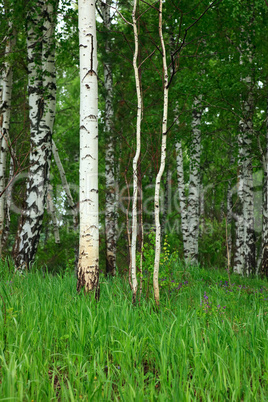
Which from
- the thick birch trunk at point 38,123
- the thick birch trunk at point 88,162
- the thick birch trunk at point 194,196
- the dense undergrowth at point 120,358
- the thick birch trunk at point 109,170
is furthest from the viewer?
the thick birch trunk at point 194,196

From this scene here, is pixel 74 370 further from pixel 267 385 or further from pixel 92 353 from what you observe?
pixel 267 385

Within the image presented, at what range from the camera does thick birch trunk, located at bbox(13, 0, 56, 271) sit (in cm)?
656

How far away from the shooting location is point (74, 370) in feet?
8.65

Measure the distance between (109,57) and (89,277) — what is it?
7.32 m

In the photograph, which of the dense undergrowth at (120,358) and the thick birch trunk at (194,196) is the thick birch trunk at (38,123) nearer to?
the dense undergrowth at (120,358)

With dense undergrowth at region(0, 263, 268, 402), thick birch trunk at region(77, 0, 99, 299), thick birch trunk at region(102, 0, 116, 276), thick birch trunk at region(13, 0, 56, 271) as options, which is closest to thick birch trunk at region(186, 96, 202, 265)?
thick birch trunk at region(102, 0, 116, 276)

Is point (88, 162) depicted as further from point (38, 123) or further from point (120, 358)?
point (38, 123)

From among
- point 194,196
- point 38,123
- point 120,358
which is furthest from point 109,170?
point 120,358

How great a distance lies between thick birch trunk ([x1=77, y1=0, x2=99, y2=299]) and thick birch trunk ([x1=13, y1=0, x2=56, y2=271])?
2.25 meters

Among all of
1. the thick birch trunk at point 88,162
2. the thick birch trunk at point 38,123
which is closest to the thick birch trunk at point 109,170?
the thick birch trunk at point 38,123

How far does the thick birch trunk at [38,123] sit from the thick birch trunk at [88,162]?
2253mm

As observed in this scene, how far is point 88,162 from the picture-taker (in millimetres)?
4496

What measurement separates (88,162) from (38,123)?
292 cm

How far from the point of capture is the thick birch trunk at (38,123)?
21.5 ft
